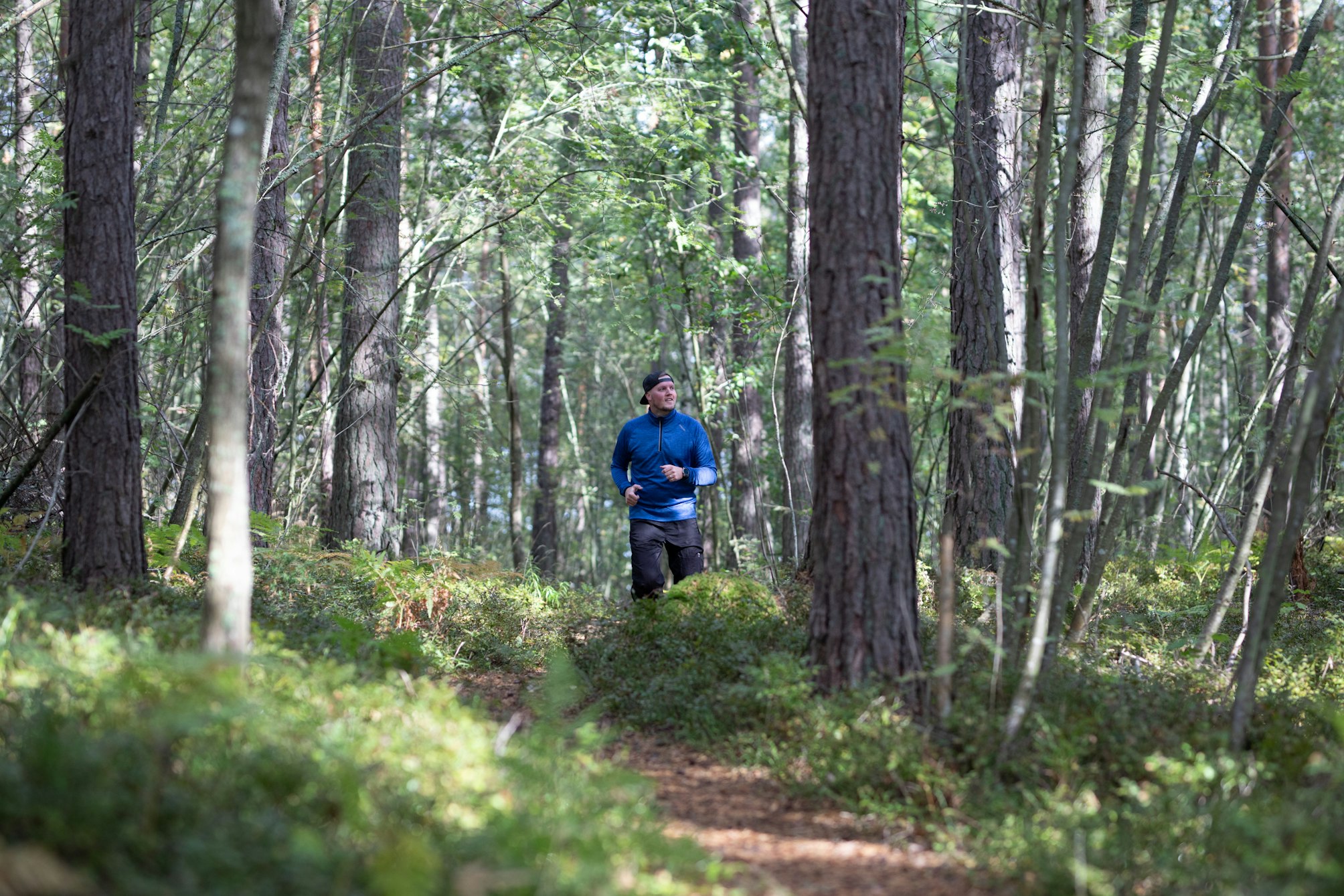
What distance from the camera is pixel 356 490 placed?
10680mm

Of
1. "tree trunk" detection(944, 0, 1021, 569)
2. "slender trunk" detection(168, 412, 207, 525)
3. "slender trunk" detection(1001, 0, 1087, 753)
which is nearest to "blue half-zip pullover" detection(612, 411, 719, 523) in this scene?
"tree trunk" detection(944, 0, 1021, 569)

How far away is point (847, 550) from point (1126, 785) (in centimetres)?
164

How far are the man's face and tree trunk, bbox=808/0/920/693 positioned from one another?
117 inches

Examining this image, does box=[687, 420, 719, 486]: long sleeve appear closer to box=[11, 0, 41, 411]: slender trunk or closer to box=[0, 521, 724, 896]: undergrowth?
box=[0, 521, 724, 896]: undergrowth

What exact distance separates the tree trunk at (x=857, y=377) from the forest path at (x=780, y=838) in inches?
28.6

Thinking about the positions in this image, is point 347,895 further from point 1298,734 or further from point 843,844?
point 1298,734

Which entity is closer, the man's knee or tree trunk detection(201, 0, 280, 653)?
tree trunk detection(201, 0, 280, 653)

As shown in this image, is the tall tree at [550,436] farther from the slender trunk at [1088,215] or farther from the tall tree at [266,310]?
the slender trunk at [1088,215]

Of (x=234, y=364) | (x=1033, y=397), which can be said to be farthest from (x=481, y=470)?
(x=234, y=364)

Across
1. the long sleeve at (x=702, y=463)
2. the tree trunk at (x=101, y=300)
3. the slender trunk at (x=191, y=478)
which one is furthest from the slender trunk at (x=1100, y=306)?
the slender trunk at (x=191, y=478)

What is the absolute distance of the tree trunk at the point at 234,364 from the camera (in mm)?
3865

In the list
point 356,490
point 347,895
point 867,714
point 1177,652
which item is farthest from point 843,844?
point 356,490

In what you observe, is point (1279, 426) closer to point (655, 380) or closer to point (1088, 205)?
point (1088, 205)

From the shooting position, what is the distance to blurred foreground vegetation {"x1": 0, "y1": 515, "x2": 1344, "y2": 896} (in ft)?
9.23
